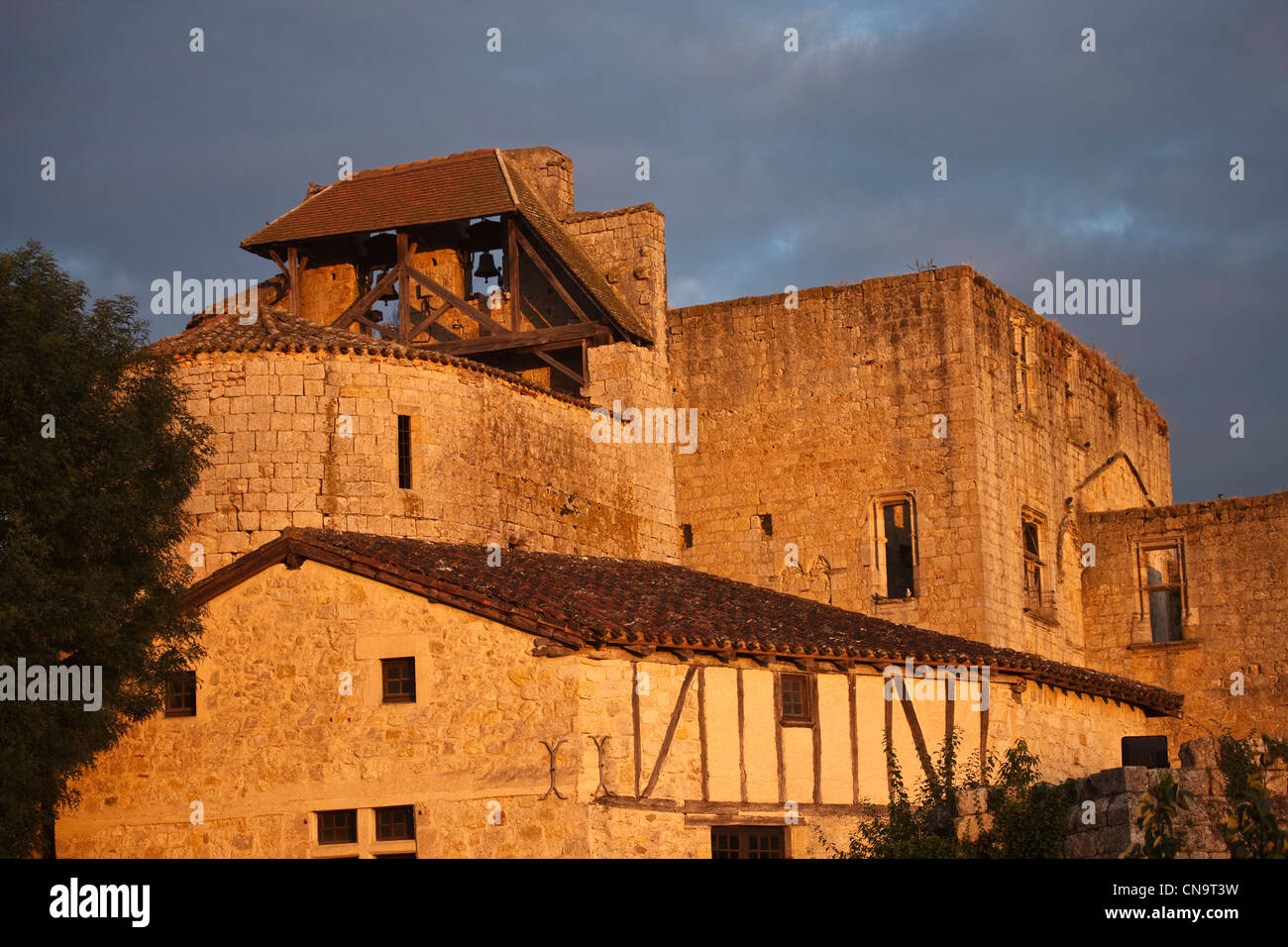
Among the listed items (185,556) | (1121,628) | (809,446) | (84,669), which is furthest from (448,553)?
(1121,628)

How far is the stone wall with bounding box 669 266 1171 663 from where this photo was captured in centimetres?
3231

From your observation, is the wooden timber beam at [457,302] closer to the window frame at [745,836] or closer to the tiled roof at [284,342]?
the tiled roof at [284,342]

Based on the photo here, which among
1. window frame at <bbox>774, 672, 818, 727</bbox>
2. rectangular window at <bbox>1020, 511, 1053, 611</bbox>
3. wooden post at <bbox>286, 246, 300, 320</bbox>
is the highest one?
wooden post at <bbox>286, 246, 300, 320</bbox>

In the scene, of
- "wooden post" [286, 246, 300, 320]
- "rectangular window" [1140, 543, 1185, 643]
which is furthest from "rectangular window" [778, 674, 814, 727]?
"rectangular window" [1140, 543, 1185, 643]

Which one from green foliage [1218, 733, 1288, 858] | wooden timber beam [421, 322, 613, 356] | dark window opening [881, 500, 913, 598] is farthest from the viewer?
dark window opening [881, 500, 913, 598]

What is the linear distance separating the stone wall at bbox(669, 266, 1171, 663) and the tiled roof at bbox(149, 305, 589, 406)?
632cm

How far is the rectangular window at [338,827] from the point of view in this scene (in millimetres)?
22591

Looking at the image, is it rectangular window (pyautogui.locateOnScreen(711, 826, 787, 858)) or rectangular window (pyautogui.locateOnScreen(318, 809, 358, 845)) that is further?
rectangular window (pyautogui.locateOnScreen(711, 826, 787, 858))

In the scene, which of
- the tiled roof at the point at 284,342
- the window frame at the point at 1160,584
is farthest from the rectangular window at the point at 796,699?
the window frame at the point at 1160,584

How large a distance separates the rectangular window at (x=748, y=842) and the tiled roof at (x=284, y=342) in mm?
8803

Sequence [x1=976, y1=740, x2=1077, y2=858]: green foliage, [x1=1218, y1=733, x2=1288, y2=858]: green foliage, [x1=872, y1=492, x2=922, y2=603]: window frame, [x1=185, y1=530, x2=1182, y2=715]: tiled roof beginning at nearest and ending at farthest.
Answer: [x1=1218, y1=733, x2=1288, y2=858]: green foliage
[x1=976, y1=740, x2=1077, y2=858]: green foliage
[x1=185, y1=530, x2=1182, y2=715]: tiled roof
[x1=872, y1=492, x2=922, y2=603]: window frame

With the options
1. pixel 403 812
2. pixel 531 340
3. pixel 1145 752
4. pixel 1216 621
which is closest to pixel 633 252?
pixel 531 340

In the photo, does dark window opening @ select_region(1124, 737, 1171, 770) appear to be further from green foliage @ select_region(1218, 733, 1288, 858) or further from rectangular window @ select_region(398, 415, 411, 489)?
rectangular window @ select_region(398, 415, 411, 489)

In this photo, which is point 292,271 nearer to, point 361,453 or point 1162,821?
point 361,453
